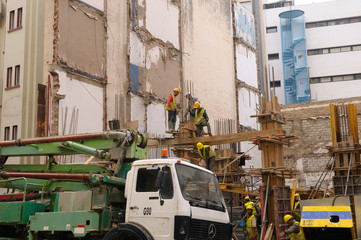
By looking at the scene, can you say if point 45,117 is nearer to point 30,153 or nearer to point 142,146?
point 30,153

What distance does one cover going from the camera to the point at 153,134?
23.8 meters

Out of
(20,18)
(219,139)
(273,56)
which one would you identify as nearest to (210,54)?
(219,139)

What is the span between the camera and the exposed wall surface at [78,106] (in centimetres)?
1858

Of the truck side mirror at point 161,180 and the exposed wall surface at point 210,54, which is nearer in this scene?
the truck side mirror at point 161,180

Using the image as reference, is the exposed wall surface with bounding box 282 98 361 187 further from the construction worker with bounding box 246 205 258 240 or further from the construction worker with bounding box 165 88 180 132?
the construction worker with bounding box 246 205 258 240

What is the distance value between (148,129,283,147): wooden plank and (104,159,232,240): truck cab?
24.3 feet

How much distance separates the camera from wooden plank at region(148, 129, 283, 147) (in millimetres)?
16197

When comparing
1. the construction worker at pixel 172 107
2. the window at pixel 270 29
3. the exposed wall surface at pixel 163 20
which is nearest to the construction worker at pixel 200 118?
the construction worker at pixel 172 107

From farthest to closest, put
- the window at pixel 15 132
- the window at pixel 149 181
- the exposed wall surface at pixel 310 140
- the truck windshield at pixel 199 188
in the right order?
1. the exposed wall surface at pixel 310 140
2. the window at pixel 15 132
3. the truck windshield at pixel 199 188
4. the window at pixel 149 181

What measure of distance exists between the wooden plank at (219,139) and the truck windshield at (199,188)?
677 cm

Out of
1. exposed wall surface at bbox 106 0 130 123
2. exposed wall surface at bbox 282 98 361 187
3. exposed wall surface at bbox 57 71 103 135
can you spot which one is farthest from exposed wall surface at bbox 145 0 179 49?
exposed wall surface at bbox 282 98 361 187

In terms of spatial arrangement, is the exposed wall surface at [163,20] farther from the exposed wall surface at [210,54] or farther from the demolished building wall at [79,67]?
the demolished building wall at [79,67]

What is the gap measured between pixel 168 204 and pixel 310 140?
96.2 feet

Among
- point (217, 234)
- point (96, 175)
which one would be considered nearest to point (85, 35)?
point (96, 175)
